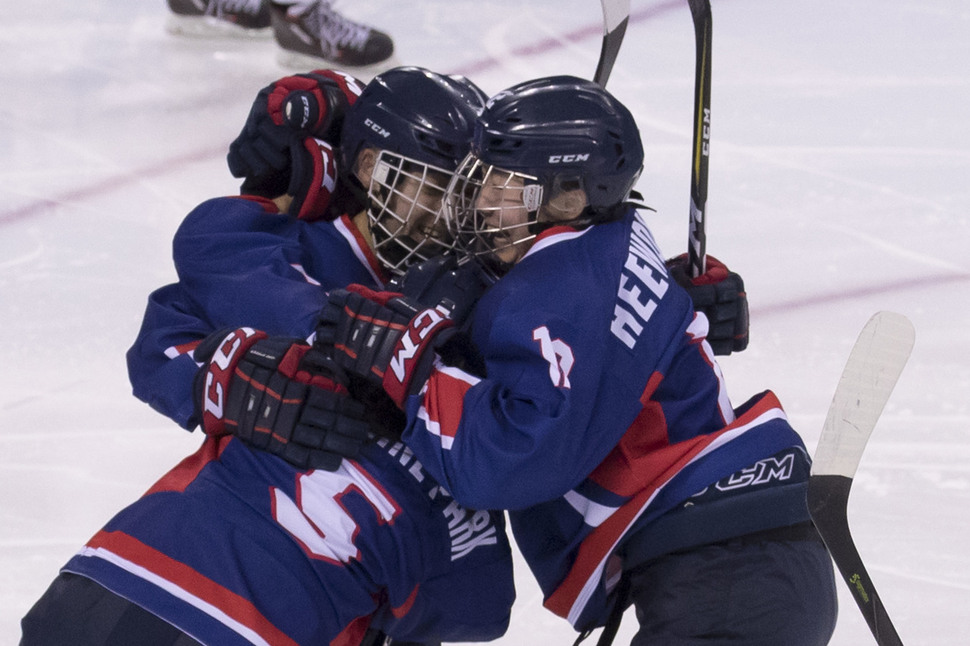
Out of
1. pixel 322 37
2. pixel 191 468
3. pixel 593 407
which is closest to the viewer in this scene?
pixel 593 407

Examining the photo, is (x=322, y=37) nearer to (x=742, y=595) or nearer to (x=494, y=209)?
(x=494, y=209)

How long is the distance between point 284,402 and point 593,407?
1.51ft

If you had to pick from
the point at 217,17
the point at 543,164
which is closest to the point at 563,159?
the point at 543,164

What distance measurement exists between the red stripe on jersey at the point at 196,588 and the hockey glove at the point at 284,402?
222 millimetres

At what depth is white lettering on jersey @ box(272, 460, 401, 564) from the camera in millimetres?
1976

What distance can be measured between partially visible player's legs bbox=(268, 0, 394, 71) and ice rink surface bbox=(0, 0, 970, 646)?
0.36ft

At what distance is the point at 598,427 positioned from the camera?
196 cm

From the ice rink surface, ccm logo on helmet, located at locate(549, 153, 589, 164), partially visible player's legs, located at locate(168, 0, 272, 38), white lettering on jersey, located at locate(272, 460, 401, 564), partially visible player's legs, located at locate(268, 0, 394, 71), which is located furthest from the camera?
partially visible player's legs, located at locate(168, 0, 272, 38)

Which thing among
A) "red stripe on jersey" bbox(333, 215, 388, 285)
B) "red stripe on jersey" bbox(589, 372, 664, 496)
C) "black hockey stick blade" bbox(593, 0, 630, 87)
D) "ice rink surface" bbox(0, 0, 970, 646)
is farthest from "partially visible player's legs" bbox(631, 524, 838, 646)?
"black hockey stick blade" bbox(593, 0, 630, 87)

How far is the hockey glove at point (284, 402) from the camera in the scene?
198 centimetres

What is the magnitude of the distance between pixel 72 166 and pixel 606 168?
113 inches

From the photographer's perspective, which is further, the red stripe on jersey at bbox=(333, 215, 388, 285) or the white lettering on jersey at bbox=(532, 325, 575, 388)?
the red stripe on jersey at bbox=(333, 215, 388, 285)

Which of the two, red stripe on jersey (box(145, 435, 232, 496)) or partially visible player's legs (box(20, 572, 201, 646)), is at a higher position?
red stripe on jersey (box(145, 435, 232, 496))

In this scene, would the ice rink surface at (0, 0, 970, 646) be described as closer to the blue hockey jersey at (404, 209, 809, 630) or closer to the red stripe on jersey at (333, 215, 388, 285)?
the blue hockey jersey at (404, 209, 809, 630)
